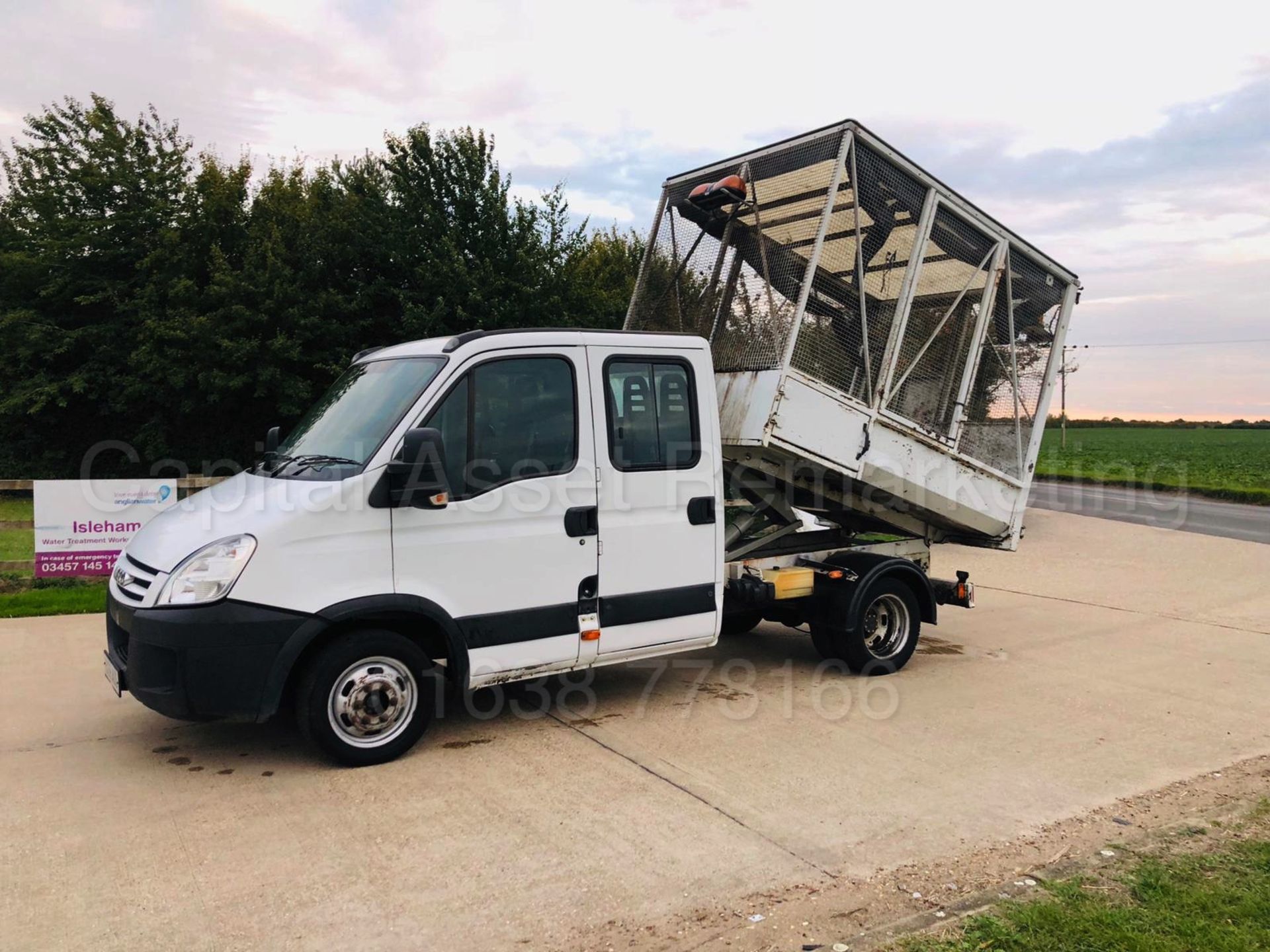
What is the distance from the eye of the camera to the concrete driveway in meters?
3.70

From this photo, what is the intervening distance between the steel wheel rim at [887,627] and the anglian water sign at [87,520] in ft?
25.1

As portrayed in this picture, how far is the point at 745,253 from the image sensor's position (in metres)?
7.30

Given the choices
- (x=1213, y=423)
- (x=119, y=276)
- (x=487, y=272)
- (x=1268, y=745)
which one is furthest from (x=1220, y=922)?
(x=1213, y=423)

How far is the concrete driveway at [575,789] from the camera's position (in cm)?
370

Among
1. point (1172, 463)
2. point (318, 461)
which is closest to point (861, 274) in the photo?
point (318, 461)

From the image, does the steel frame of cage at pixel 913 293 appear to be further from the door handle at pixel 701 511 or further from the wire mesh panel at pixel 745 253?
the door handle at pixel 701 511

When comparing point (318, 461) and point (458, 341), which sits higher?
point (458, 341)

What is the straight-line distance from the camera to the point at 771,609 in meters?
7.45

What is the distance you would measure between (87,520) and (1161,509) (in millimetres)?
21321

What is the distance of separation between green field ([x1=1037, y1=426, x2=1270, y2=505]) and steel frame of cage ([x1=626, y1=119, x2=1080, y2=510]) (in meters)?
14.6

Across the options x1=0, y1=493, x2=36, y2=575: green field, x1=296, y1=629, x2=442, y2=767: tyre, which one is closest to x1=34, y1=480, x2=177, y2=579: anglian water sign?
x1=0, y1=493, x2=36, y2=575: green field

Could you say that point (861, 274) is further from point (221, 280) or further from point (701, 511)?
point (221, 280)

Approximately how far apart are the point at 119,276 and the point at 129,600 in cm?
2508

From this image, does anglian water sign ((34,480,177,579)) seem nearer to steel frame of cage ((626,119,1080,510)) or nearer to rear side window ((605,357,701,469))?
steel frame of cage ((626,119,1080,510))
